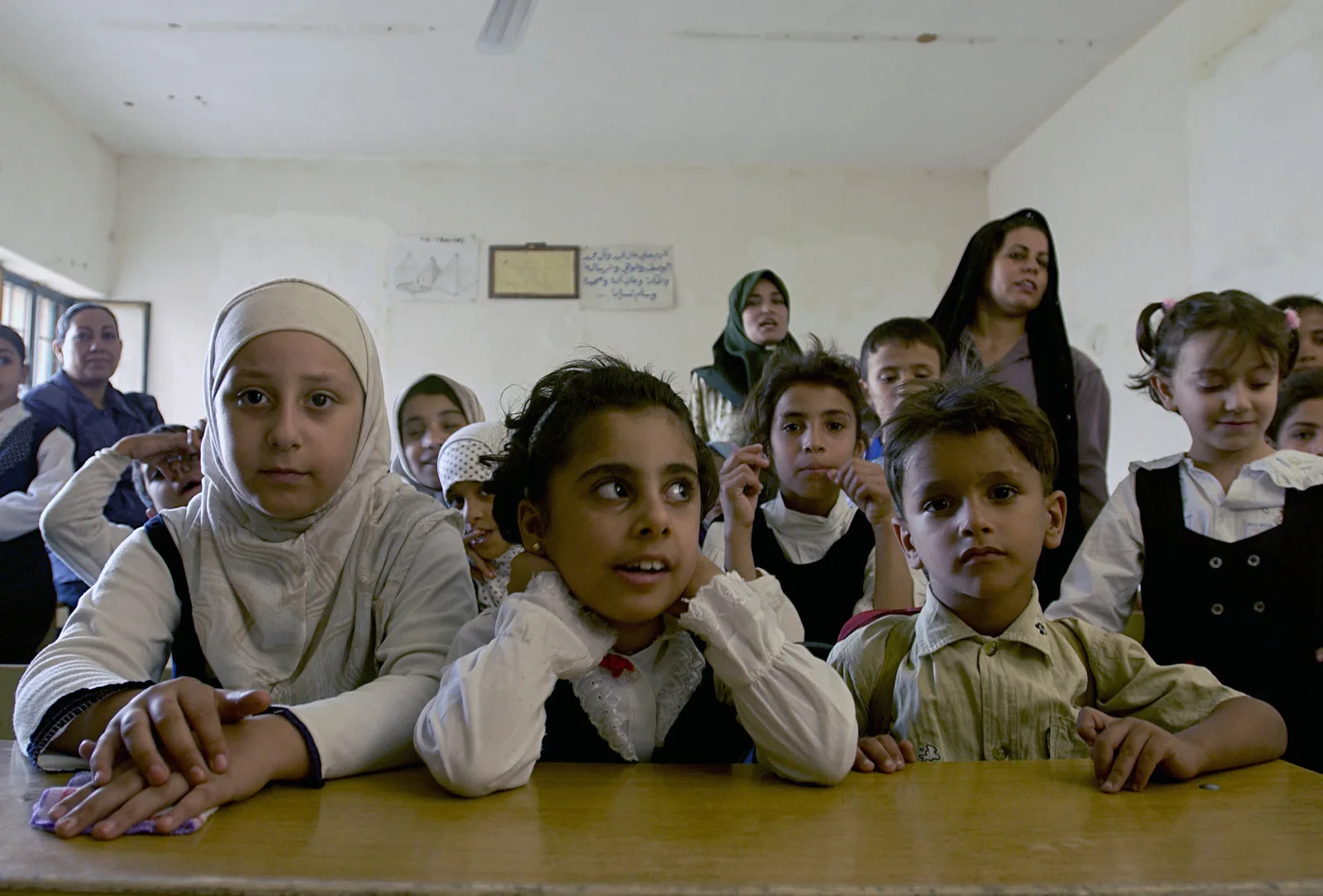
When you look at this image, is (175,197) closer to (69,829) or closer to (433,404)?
(433,404)

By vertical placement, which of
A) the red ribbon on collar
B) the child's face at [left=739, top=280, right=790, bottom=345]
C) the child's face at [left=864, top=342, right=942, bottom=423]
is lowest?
the red ribbon on collar

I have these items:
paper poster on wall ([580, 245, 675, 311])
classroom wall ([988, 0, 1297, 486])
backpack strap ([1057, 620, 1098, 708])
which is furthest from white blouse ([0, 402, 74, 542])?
classroom wall ([988, 0, 1297, 486])

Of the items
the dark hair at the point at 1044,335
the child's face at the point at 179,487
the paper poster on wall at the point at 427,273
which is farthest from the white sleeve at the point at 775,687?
the paper poster on wall at the point at 427,273

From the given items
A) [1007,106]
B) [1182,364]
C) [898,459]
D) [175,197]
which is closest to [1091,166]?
[1007,106]

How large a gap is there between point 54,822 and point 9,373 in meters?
3.49

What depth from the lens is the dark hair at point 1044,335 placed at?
8.33ft

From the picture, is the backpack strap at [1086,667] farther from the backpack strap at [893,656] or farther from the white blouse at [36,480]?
the white blouse at [36,480]

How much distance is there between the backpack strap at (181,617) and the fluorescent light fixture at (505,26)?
150 inches

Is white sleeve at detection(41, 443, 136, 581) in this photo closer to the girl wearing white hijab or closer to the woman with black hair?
the girl wearing white hijab

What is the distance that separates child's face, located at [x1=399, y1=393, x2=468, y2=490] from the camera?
8.68 feet

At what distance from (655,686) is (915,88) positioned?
5.15 metres

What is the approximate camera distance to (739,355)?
12.6 ft

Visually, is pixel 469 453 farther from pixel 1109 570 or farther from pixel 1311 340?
pixel 1311 340

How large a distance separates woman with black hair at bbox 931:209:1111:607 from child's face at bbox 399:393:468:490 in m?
1.53
